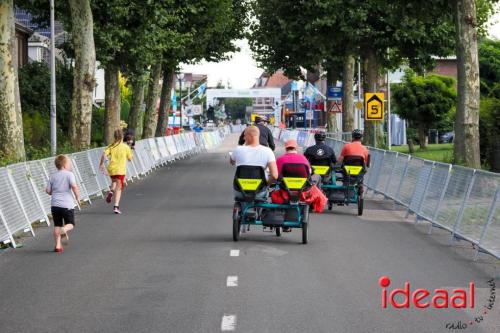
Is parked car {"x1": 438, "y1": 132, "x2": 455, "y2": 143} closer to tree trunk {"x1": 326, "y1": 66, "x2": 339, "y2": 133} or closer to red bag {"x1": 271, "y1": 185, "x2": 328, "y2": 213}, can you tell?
tree trunk {"x1": 326, "y1": 66, "x2": 339, "y2": 133}

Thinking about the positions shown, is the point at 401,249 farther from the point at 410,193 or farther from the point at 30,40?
the point at 30,40

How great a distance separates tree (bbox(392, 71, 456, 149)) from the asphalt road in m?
36.1

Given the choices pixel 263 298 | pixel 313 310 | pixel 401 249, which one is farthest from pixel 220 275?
pixel 401 249

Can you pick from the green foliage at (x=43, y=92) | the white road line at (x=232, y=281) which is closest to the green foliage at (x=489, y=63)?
the green foliage at (x=43, y=92)

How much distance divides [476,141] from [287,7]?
19.8 meters

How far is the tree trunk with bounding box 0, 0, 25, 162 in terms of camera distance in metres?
27.0

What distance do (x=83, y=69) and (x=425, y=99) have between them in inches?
1017

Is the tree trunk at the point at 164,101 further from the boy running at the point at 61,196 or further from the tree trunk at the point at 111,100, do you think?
the boy running at the point at 61,196

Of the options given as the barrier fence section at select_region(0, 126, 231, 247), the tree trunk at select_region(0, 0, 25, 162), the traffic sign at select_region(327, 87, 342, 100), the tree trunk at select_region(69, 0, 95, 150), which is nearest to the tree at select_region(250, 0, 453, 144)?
the barrier fence section at select_region(0, 126, 231, 247)

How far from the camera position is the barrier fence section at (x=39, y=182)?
17156mm

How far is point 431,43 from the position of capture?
43188mm

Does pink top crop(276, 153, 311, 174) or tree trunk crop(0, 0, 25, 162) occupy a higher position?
tree trunk crop(0, 0, 25, 162)

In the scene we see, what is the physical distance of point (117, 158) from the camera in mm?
22828

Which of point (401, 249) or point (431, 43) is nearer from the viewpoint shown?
point (401, 249)
